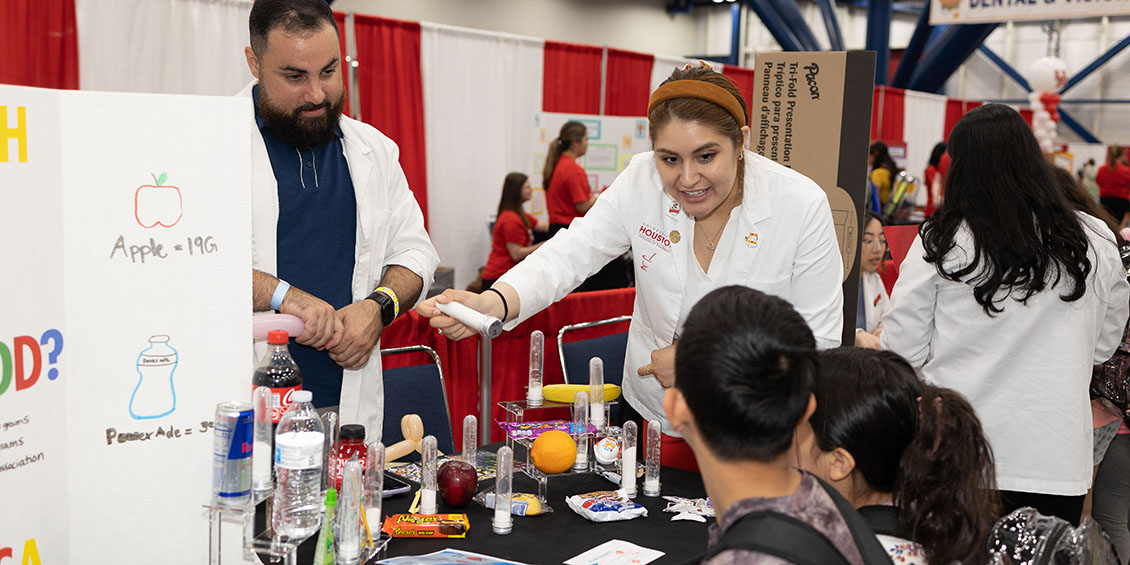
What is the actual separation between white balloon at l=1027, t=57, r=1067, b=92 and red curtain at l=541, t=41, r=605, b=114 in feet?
26.0

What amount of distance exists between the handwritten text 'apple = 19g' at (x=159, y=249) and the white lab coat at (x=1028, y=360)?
1.76 m

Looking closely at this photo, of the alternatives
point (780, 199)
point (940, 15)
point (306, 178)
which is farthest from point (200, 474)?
point (940, 15)

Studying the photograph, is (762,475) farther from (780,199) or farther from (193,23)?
(193,23)

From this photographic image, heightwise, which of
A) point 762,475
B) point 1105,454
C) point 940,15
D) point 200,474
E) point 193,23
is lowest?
point 1105,454

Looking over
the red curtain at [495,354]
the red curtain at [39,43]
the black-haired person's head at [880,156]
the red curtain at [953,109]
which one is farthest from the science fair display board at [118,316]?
the red curtain at [953,109]

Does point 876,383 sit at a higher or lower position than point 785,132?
lower

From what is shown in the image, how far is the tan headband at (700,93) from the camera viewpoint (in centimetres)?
200

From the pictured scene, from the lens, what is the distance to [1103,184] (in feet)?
32.4

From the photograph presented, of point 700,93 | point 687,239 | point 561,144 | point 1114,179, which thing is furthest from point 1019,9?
point 700,93

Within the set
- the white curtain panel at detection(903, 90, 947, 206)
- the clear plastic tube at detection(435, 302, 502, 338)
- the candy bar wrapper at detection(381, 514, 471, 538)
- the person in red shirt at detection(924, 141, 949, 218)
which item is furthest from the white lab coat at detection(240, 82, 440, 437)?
the white curtain panel at detection(903, 90, 947, 206)

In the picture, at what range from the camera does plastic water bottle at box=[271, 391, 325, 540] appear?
4.61ft

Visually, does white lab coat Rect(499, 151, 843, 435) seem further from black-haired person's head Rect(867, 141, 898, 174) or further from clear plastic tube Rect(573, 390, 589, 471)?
black-haired person's head Rect(867, 141, 898, 174)

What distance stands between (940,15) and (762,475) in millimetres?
8004

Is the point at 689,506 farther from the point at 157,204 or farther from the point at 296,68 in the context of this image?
the point at 296,68
